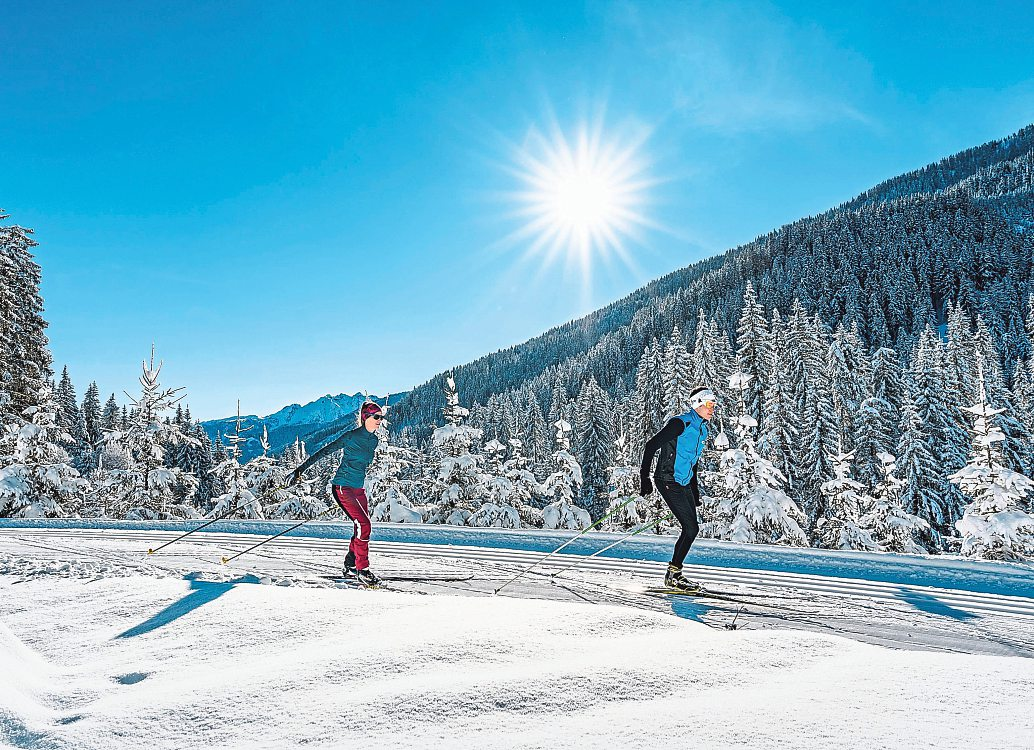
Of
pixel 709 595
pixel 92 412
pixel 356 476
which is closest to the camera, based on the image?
pixel 709 595

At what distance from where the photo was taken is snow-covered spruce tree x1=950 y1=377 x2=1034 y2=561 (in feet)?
36.7

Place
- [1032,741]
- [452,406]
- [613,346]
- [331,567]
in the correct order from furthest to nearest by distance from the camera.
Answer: [613,346]
[452,406]
[331,567]
[1032,741]

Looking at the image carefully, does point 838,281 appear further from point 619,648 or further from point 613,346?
point 619,648

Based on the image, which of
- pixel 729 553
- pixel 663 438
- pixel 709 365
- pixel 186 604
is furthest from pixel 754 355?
pixel 186 604

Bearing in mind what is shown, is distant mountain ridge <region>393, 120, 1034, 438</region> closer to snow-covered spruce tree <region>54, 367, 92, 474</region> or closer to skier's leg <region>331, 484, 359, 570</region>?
snow-covered spruce tree <region>54, 367, 92, 474</region>

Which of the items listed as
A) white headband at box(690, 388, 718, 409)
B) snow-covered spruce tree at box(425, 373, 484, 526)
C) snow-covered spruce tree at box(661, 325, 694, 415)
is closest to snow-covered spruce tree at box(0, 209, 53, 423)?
snow-covered spruce tree at box(425, 373, 484, 526)

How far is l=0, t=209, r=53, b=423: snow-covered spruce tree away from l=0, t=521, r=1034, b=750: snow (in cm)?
2342

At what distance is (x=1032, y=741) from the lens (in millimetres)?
2193

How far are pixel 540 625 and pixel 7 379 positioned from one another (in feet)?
88.8

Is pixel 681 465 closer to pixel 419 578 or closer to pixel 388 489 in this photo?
pixel 419 578

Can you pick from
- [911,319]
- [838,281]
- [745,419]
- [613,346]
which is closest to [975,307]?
[911,319]

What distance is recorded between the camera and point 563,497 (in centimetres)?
2255

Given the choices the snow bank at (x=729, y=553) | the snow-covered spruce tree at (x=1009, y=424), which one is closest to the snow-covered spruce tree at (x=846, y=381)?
the snow-covered spruce tree at (x=1009, y=424)

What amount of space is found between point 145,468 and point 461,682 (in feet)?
86.2
